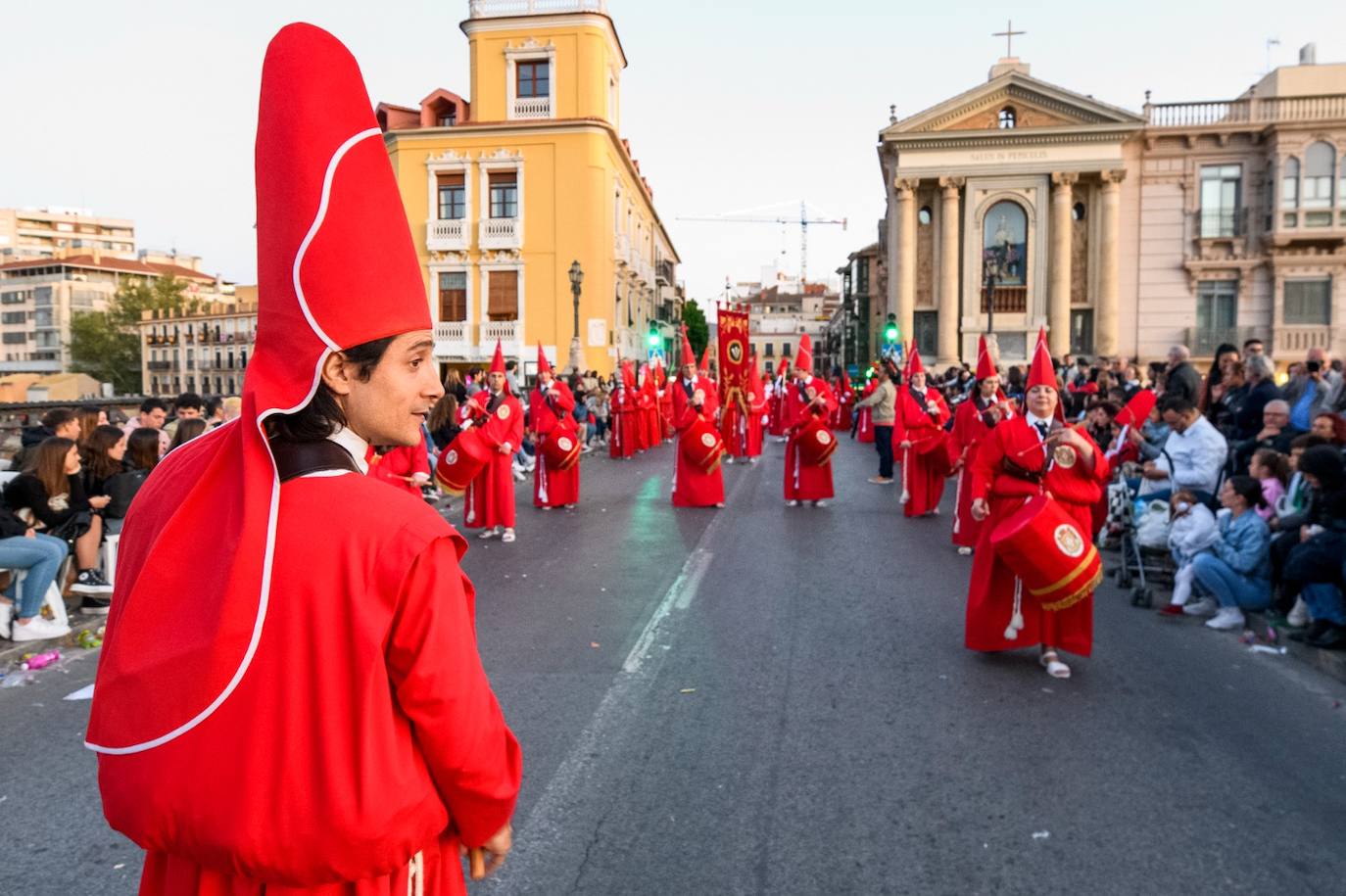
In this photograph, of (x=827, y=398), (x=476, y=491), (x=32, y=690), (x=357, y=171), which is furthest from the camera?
(x=827, y=398)

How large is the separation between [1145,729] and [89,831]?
16.7 feet

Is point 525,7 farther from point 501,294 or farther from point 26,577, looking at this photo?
point 26,577

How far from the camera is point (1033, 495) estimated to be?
6566 mm

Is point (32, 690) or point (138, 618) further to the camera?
point (32, 690)

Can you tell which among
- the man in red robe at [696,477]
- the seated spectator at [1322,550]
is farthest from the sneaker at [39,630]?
the seated spectator at [1322,550]

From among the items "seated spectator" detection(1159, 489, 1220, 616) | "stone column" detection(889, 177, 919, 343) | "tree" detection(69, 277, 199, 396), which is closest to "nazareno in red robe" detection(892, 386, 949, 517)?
"seated spectator" detection(1159, 489, 1220, 616)

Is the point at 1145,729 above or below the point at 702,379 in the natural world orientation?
below

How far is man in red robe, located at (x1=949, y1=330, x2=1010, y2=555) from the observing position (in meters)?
10.6

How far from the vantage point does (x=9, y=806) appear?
15.0ft

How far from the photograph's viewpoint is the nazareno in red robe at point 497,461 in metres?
11.8

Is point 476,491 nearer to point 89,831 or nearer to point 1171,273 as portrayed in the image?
point 89,831

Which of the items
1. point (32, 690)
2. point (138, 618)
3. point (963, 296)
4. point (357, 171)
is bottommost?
point (32, 690)

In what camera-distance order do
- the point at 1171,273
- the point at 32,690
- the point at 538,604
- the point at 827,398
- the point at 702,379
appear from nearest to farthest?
the point at 32,690, the point at 538,604, the point at 827,398, the point at 702,379, the point at 1171,273

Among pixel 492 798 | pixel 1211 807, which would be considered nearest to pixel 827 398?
pixel 1211 807
